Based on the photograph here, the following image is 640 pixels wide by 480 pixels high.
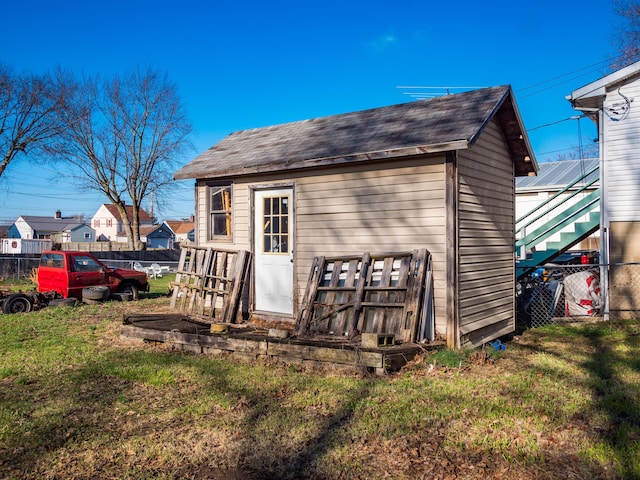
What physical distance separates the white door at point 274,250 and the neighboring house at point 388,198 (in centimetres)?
2

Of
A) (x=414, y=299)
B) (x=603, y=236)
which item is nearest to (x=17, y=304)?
(x=414, y=299)

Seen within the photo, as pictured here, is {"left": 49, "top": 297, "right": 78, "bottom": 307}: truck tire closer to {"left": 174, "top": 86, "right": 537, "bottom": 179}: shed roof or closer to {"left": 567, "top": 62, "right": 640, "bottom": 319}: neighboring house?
{"left": 174, "top": 86, "right": 537, "bottom": 179}: shed roof

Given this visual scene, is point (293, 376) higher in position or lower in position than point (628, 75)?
lower

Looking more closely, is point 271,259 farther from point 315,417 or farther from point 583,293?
point 583,293

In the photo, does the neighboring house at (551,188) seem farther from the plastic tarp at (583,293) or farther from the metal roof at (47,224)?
the metal roof at (47,224)

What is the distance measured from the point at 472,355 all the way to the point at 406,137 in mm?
3468

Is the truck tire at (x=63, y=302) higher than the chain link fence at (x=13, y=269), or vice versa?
the chain link fence at (x=13, y=269)

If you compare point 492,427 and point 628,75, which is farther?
point 628,75

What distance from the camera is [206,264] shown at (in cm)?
1016

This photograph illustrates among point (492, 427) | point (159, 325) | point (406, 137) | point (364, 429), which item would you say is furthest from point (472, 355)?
point (159, 325)

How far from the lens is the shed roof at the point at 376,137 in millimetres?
7824

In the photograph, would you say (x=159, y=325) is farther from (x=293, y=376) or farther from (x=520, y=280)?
(x=520, y=280)

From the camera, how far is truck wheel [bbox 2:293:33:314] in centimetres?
1265

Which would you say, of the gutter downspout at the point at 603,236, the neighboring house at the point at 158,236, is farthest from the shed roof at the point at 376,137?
the neighboring house at the point at 158,236
